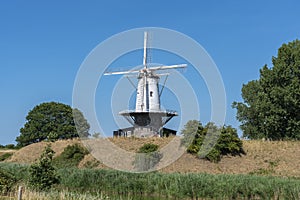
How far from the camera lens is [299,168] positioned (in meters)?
26.5

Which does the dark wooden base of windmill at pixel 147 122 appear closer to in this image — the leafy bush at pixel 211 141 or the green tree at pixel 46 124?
the leafy bush at pixel 211 141

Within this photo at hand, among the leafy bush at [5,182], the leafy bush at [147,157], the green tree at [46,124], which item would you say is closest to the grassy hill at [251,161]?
the leafy bush at [147,157]

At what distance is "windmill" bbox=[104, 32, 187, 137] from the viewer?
118 feet

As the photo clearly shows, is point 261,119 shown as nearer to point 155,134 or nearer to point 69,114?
point 155,134

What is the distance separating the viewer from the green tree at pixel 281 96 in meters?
34.2

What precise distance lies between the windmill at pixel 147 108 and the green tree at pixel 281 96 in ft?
25.4

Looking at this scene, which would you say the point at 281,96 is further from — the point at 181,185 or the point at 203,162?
the point at 181,185

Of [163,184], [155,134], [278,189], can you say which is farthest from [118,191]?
[155,134]

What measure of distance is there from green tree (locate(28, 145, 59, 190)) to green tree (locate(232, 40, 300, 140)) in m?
24.1

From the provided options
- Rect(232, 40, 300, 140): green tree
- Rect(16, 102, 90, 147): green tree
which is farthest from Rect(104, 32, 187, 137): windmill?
Rect(16, 102, 90, 147): green tree

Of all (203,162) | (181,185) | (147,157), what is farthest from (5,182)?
(203,162)

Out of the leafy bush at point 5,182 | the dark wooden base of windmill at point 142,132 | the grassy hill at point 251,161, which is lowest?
the leafy bush at point 5,182

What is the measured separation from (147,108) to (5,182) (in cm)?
2239

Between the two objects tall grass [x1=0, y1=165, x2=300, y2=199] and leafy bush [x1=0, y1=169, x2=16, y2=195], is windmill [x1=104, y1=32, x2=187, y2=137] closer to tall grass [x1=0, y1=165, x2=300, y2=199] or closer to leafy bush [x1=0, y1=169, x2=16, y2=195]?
tall grass [x1=0, y1=165, x2=300, y2=199]
